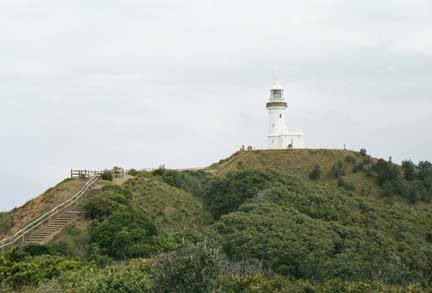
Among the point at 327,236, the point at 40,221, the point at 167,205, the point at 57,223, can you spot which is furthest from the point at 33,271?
the point at 167,205

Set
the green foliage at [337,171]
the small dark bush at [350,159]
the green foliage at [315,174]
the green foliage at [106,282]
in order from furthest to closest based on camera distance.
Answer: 1. the small dark bush at [350,159]
2. the green foliage at [337,171]
3. the green foliage at [315,174]
4. the green foliage at [106,282]

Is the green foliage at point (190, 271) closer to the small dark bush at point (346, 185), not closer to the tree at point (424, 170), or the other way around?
the small dark bush at point (346, 185)

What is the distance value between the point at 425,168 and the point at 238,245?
136ft

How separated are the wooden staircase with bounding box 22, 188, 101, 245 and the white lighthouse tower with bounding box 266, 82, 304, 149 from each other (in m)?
34.0

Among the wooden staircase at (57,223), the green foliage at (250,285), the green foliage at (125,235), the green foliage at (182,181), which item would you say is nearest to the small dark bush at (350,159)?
the green foliage at (182,181)

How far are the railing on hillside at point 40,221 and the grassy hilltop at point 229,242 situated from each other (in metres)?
1.56

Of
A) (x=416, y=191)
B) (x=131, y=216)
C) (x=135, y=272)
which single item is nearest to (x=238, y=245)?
(x=131, y=216)

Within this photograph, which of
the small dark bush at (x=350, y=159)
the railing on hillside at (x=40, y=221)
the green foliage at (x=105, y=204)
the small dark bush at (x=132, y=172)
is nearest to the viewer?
the railing on hillside at (x=40, y=221)

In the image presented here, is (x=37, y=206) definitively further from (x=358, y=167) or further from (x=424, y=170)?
(x=424, y=170)

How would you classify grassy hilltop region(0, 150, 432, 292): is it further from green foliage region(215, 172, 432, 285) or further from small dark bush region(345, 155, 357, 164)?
small dark bush region(345, 155, 357, 164)

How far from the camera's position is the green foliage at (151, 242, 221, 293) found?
19.4m

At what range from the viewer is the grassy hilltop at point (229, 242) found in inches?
961

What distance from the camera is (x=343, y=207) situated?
48469 millimetres

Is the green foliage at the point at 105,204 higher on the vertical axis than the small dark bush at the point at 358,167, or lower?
lower
